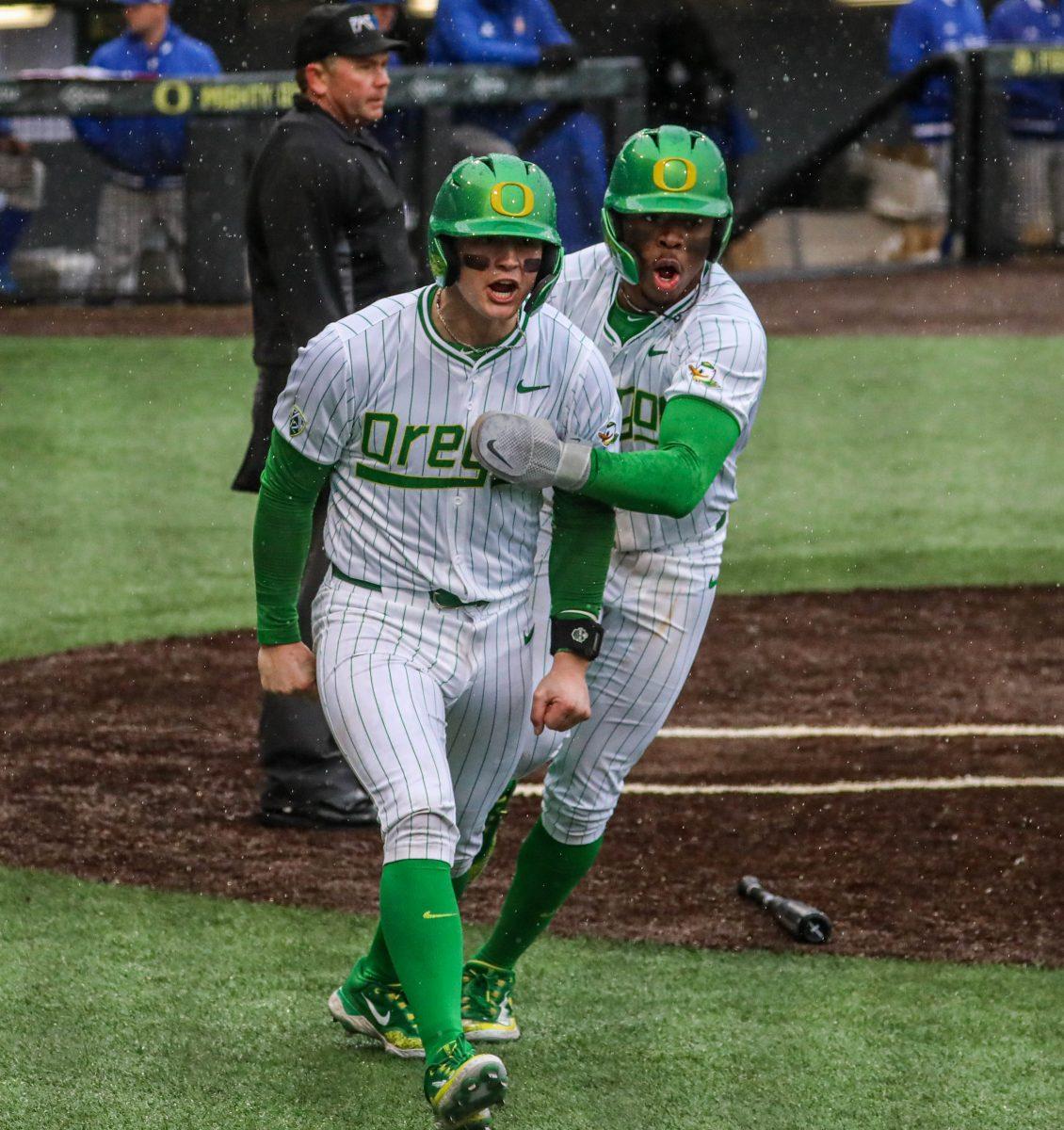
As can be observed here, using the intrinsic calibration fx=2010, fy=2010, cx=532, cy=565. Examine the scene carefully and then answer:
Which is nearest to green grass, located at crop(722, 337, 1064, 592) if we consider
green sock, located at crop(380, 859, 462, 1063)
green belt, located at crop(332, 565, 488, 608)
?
green belt, located at crop(332, 565, 488, 608)

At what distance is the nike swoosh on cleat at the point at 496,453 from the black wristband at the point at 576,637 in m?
0.38

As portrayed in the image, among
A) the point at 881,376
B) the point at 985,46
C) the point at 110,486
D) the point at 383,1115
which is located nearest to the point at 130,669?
the point at 110,486

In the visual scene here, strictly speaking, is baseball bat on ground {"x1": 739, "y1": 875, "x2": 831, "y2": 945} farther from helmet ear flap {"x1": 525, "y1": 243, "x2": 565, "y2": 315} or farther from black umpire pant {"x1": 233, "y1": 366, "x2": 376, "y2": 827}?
helmet ear flap {"x1": 525, "y1": 243, "x2": 565, "y2": 315}

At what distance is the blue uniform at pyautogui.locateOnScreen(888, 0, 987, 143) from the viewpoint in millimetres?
14148

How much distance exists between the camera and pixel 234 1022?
13.3ft

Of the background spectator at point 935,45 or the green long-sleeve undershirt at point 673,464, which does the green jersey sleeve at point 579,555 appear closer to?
the green long-sleeve undershirt at point 673,464

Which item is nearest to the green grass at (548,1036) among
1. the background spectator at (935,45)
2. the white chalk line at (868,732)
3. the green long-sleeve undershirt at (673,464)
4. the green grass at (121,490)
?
the green long-sleeve undershirt at (673,464)

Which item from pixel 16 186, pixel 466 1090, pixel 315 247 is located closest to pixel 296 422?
pixel 466 1090

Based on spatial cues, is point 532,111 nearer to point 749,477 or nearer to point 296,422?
point 749,477

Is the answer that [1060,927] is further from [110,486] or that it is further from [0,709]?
[110,486]

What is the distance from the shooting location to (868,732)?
6.48 meters

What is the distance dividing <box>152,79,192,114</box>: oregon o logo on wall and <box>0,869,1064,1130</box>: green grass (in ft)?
26.5

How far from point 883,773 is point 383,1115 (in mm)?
2801

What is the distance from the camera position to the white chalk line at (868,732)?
644 cm
